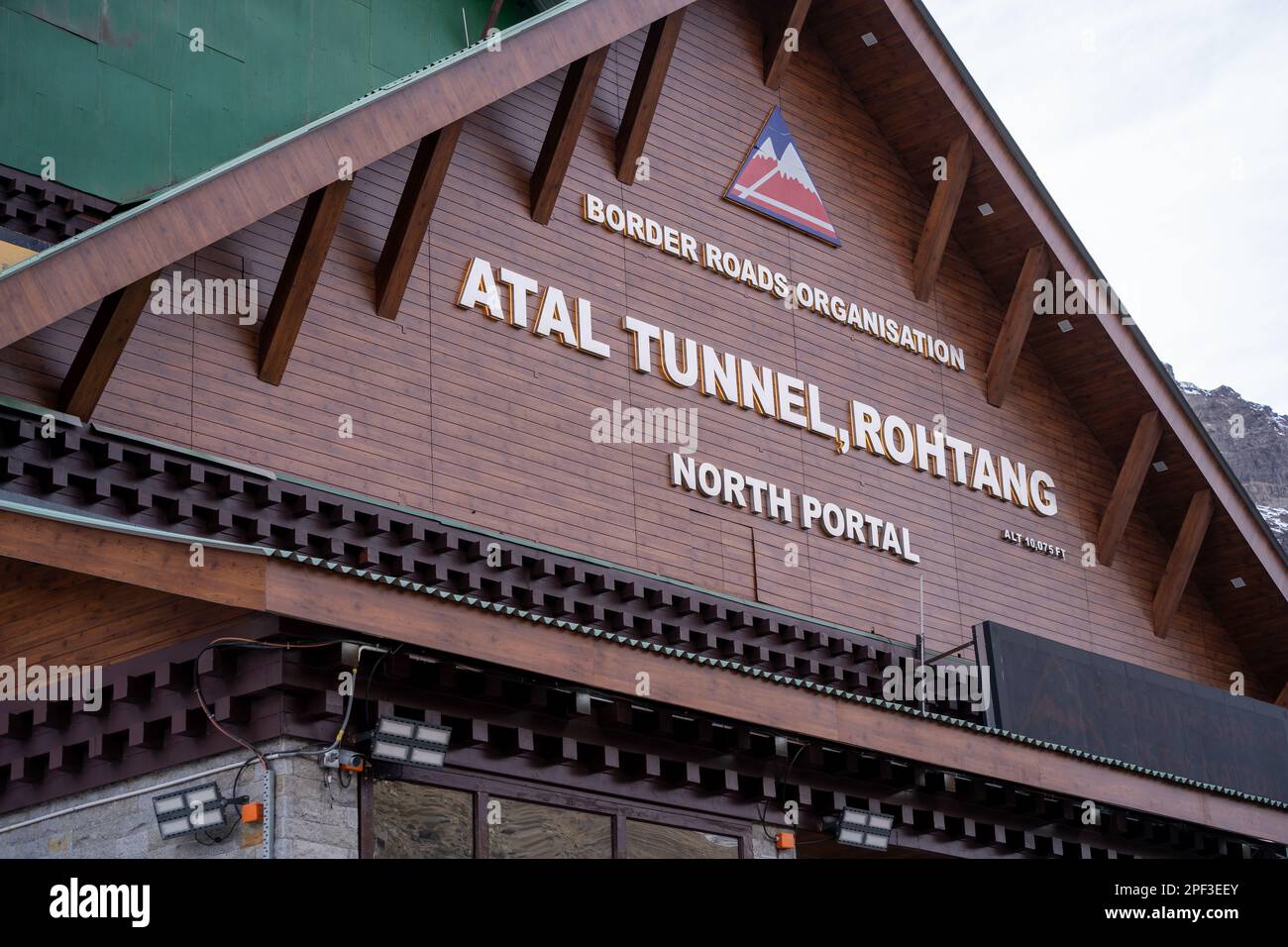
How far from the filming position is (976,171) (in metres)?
25.5

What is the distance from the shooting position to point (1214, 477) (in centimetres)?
2656

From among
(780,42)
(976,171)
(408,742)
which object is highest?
(780,42)

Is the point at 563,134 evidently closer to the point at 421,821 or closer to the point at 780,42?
the point at 780,42

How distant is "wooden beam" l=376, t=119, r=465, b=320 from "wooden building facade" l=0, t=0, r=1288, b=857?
0.04 meters

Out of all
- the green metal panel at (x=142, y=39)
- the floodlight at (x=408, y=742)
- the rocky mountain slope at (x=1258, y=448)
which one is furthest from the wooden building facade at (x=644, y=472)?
the rocky mountain slope at (x=1258, y=448)

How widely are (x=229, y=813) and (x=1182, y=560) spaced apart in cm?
1729

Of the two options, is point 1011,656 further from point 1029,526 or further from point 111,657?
point 111,657

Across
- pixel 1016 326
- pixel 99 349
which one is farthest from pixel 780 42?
pixel 99 349

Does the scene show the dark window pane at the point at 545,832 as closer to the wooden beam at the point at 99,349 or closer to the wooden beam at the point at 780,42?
the wooden beam at the point at 99,349

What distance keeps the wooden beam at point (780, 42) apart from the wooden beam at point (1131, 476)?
7.32 m

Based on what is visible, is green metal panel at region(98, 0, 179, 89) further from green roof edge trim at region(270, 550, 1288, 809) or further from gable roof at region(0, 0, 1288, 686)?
green roof edge trim at region(270, 550, 1288, 809)
